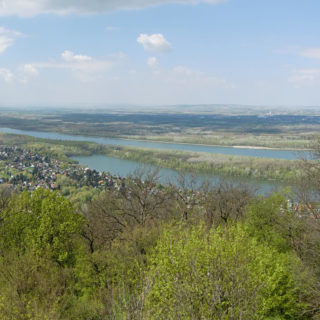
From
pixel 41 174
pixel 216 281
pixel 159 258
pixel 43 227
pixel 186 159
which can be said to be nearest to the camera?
pixel 216 281

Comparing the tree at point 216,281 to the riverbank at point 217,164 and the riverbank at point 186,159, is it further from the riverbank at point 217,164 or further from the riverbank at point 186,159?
the riverbank at point 217,164

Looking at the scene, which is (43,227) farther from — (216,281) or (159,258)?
(216,281)

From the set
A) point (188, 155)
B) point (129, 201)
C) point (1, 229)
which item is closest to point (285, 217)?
point (129, 201)

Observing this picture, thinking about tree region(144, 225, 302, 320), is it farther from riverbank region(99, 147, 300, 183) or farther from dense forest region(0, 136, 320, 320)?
riverbank region(99, 147, 300, 183)

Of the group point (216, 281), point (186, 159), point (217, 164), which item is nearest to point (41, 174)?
point (186, 159)

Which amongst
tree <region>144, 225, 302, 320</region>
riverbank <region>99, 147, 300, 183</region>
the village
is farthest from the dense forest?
riverbank <region>99, 147, 300, 183</region>
